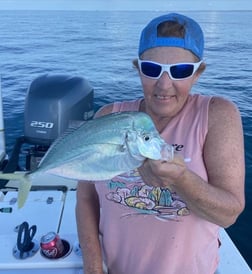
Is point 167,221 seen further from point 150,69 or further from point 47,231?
point 47,231

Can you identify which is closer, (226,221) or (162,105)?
(226,221)

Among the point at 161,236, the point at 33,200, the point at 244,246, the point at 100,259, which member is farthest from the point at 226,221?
the point at 244,246

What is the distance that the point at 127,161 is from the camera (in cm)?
124

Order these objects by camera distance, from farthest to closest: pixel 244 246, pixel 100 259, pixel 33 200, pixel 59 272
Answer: pixel 244 246 < pixel 33 200 < pixel 59 272 < pixel 100 259

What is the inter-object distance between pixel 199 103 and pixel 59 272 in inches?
45.5

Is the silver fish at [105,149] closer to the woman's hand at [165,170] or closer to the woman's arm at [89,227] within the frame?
the woman's hand at [165,170]

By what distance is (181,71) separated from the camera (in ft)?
4.76

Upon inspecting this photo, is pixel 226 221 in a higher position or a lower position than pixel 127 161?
lower

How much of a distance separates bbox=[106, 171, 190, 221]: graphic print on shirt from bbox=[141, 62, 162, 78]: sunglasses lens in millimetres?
426

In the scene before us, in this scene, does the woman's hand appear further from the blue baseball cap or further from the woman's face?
the blue baseball cap

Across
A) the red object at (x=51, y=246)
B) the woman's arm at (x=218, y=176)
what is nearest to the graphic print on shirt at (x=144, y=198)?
the woman's arm at (x=218, y=176)

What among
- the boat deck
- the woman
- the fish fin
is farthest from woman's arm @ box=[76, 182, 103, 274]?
the fish fin

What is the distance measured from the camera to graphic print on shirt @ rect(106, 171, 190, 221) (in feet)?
4.93

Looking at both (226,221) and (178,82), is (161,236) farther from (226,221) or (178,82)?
(178,82)
